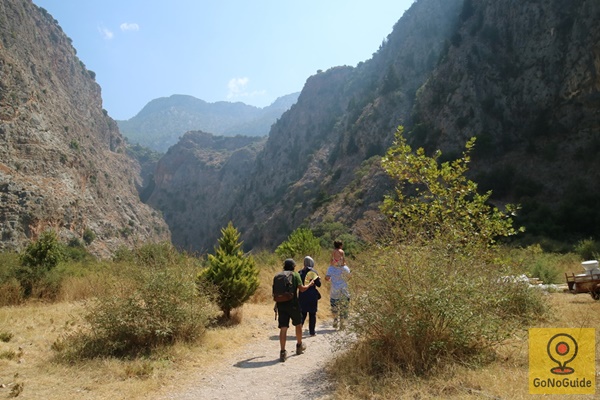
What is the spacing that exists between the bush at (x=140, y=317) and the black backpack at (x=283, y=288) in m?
2.07

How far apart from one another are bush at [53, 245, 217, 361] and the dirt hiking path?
4.04 ft

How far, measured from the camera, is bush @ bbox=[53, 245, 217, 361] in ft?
24.8

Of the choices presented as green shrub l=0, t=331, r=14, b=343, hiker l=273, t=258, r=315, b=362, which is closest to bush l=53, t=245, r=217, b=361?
green shrub l=0, t=331, r=14, b=343

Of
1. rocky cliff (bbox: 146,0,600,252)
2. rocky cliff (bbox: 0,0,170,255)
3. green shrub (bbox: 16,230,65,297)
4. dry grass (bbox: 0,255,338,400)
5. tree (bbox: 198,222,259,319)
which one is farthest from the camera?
rocky cliff (bbox: 0,0,170,255)

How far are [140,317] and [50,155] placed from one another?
59.4 metres

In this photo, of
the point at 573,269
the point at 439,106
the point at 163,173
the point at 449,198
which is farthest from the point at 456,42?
the point at 163,173

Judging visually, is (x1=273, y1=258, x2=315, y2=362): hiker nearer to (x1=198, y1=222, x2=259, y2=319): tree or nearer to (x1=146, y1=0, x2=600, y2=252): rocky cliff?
(x1=198, y1=222, x2=259, y2=319): tree

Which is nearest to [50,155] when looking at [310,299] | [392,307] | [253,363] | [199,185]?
[310,299]

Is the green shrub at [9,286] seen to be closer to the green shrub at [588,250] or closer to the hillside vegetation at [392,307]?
the hillside vegetation at [392,307]

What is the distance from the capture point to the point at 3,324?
9867 millimetres

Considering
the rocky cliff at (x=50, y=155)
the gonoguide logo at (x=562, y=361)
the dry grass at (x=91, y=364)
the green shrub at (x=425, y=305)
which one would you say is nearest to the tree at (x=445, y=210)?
the green shrub at (x=425, y=305)

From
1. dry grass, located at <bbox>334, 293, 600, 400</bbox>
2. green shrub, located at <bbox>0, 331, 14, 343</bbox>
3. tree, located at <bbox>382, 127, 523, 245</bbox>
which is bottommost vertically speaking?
green shrub, located at <bbox>0, 331, 14, 343</bbox>

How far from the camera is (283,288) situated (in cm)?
738

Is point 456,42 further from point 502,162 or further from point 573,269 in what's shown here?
point 573,269
